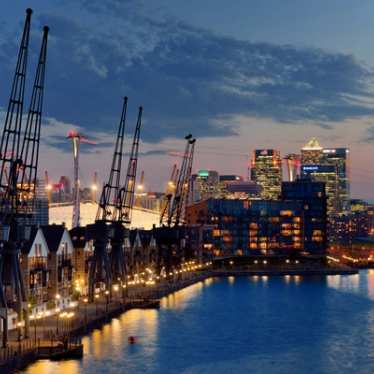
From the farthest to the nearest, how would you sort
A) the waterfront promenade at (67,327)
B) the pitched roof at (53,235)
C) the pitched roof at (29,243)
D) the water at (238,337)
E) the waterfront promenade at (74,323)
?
the pitched roof at (53,235)
the pitched roof at (29,243)
the water at (238,337)
the waterfront promenade at (74,323)
the waterfront promenade at (67,327)

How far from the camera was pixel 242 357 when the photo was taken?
210 ft

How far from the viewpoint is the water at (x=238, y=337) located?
59.6 meters

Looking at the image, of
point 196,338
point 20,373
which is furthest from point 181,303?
point 20,373

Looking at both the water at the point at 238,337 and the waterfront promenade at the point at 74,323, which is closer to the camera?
the waterfront promenade at the point at 74,323

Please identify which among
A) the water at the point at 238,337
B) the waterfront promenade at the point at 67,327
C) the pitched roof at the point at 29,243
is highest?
the pitched roof at the point at 29,243

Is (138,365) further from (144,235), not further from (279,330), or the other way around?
(144,235)

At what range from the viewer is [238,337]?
Answer: 74.8m

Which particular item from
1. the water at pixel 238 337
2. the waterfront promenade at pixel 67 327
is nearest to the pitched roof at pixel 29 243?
the waterfront promenade at pixel 67 327

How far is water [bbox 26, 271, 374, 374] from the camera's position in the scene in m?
59.6

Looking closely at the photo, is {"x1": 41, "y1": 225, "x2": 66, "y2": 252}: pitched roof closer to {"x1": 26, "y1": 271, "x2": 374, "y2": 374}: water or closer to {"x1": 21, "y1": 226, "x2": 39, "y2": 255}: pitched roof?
{"x1": 21, "y1": 226, "x2": 39, "y2": 255}: pitched roof

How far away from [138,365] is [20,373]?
33.3 ft


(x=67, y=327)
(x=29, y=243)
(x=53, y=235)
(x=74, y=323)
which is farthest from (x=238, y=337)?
(x=53, y=235)

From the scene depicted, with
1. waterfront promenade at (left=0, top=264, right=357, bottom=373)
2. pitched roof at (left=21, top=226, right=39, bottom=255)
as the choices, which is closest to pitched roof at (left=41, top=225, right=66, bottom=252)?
pitched roof at (left=21, top=226, right=39, bottom=255)

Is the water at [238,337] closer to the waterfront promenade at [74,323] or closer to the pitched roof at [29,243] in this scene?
the waterfront promenade at [74,323]
